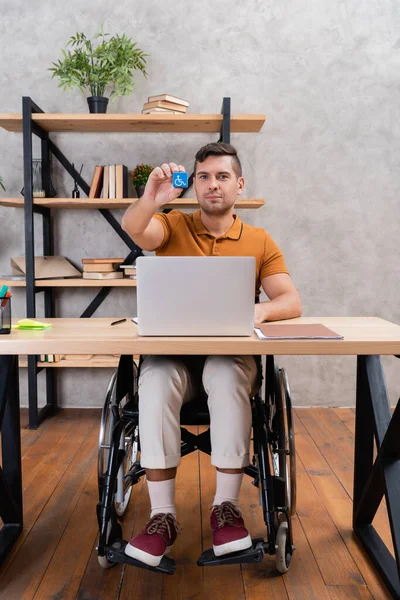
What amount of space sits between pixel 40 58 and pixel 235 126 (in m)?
1.20

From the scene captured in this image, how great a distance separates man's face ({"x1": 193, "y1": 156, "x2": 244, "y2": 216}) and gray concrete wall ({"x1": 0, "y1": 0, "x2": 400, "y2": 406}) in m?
1.35

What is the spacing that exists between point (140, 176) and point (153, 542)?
6.86 feet

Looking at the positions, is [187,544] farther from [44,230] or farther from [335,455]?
[44,230]

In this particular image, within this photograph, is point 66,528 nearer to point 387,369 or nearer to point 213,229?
point 213,229

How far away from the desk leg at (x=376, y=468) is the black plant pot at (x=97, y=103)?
1.97 meters

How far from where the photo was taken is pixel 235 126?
3117 mm

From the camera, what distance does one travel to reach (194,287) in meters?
1.37

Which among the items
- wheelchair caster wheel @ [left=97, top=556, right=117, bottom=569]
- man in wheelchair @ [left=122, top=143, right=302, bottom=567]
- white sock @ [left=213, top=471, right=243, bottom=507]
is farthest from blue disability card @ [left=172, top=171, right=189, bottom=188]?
wheelchair caster wheel @ [left=97, top=556, right=117, bottom=569]

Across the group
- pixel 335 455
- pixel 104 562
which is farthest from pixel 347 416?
pixel 104 562

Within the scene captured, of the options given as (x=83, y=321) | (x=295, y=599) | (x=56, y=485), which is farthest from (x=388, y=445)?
(x=56, y=485)

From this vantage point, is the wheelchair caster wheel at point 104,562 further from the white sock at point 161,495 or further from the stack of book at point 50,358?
the stack of book at point 50,358

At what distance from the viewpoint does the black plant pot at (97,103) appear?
3.11 metres

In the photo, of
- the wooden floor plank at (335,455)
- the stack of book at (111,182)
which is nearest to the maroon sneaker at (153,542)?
the wooden floor plank at (335,455)

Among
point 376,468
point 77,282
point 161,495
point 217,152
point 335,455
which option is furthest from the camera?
point 77,282
